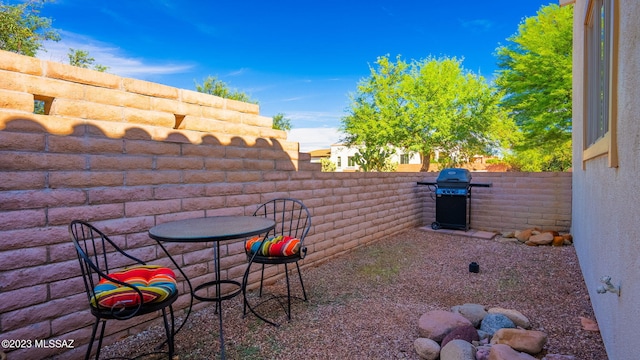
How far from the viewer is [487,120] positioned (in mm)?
16281

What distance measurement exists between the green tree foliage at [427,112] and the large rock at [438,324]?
545 inches

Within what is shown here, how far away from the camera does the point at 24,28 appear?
9977 millimetres

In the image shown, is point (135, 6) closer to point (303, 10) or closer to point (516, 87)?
point (303, 10)

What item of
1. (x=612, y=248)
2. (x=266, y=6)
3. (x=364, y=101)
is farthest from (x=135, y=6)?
(x=612, y=248)

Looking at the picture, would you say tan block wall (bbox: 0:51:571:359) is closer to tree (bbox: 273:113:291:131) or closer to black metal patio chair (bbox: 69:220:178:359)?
black metal patio chair (bbox: 69:220:178:359)

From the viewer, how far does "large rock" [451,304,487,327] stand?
8.05 ft

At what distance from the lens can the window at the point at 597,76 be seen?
2211 mm

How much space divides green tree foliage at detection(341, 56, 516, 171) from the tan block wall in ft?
43.3

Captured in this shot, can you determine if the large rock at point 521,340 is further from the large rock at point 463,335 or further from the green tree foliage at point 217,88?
the green tree foliage at point 217,88

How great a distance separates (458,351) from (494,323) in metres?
0.63

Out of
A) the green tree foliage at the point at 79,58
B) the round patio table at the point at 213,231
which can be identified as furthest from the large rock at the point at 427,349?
the green tree foliage at the point at 79,58

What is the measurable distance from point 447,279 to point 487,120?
15.2 metres

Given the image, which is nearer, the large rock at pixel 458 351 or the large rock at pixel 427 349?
the large rock at pixel 458 351

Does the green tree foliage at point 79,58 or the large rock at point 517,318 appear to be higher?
the green tree foliage at point 79,58
